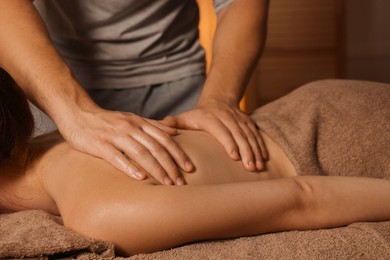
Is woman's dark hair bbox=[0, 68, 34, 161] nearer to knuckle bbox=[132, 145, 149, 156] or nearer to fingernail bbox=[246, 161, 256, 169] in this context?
knuckle bbox=[132, 145, 149, 156]

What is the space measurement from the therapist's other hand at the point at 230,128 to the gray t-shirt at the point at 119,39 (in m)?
0.42

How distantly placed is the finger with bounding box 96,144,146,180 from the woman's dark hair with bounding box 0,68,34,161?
25 centimetres

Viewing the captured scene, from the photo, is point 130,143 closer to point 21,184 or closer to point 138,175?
point 138,175

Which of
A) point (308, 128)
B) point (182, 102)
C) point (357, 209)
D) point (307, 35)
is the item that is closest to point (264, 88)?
point (307, 35)

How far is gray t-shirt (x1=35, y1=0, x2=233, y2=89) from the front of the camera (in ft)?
5.92

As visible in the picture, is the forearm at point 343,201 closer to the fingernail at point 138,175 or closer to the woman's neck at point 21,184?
the fingernail at point 138,175

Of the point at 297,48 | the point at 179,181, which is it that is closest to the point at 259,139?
the point at 179,181

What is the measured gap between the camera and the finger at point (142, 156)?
1.18 meters

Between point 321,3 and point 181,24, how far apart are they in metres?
2.69

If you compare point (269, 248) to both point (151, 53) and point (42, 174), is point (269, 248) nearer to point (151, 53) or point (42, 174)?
point (42, 174)

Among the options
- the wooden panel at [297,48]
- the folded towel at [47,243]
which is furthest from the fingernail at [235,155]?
the wooden panel at [297,48]

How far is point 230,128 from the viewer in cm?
141

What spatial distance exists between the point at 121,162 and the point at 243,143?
31cm

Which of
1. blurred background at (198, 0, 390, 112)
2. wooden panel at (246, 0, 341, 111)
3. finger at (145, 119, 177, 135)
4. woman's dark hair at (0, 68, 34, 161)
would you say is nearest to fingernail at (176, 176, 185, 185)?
finger at (145, 119, 177, 135)
